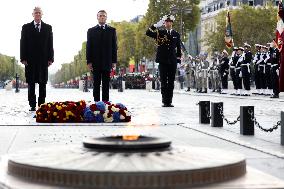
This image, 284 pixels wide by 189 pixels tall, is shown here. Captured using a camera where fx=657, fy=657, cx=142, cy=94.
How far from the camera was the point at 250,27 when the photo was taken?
78.8 m

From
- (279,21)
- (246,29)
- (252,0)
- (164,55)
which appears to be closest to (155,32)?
(164,55)

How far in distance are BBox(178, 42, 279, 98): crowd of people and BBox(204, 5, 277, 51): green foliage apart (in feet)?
110

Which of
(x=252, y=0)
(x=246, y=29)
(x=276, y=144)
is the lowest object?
(x=276, y=144)

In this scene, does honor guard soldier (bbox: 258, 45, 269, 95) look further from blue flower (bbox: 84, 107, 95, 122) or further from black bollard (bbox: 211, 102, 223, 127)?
blue flower (bbox: 84, 107, 95, 122)

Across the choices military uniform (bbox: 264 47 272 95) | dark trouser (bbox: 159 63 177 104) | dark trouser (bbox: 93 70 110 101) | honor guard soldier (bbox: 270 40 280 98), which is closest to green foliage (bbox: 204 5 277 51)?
military uniform (bbox: 264 47 272 95)

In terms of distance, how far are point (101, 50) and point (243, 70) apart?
19.3m

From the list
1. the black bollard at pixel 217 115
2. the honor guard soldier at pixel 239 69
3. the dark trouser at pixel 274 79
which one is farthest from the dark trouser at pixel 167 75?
the honor guard soldier at pixel 239 69

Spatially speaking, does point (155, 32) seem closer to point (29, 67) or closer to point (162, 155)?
point (29, 67)

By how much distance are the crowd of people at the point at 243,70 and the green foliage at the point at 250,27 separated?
3339cm

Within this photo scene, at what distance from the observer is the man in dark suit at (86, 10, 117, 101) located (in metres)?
14.8

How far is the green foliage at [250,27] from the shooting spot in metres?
77.9

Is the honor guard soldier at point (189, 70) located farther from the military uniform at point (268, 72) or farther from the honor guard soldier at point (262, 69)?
the military uniform at point (268, 72)

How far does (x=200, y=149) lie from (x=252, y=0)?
110 meters

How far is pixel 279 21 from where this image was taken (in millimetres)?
10367
